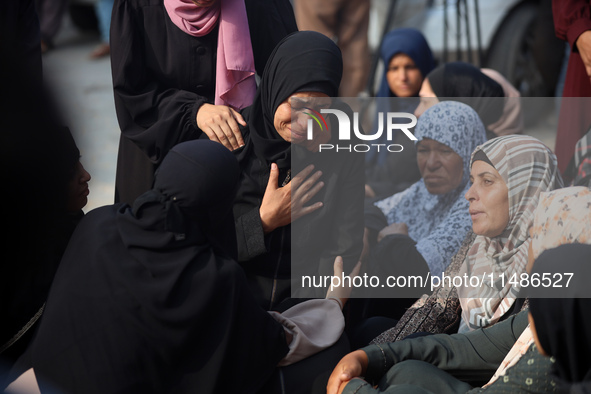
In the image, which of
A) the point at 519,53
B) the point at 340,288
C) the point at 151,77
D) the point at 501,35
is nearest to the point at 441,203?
the point at 340,288

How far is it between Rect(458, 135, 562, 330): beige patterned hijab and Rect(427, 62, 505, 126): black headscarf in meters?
1.43

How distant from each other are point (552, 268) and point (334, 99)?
3.79 feet

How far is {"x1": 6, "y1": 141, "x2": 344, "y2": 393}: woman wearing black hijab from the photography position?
2.13 metres

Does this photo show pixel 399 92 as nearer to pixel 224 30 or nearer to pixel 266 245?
pixel 224 30

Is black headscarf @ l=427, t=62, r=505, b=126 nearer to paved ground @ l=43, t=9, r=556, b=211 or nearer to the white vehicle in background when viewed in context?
the white vehicle in background

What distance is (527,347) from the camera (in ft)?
7.11

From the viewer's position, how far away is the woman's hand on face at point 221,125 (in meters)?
2.76

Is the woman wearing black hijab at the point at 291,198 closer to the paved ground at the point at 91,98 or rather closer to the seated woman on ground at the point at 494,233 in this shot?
the seated woman on ground at the point at 494,233

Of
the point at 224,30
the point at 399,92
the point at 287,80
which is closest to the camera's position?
the point at 287,80

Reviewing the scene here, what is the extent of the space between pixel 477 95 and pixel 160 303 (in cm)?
268

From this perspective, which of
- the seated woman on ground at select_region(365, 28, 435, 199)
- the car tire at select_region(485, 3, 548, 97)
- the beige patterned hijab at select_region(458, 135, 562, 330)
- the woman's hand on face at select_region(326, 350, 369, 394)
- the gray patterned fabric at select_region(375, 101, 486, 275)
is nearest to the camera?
the woman's hand on face at select_region(326, 350, 369, 394)

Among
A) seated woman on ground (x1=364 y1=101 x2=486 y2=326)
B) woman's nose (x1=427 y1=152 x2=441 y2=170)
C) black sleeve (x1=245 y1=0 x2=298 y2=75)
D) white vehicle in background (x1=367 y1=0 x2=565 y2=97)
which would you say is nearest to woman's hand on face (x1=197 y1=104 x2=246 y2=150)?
black sleeve (x1=245 y1=0 x2=298 y2=75)

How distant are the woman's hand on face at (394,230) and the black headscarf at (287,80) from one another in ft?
2.87

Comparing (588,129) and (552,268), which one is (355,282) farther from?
(588,129)
